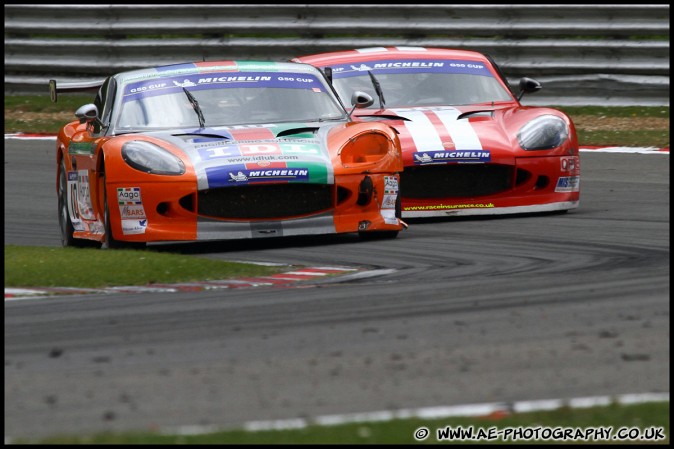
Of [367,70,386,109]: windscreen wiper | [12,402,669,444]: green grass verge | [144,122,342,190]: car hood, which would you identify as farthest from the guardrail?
[12,402,669,444]: green grass verge

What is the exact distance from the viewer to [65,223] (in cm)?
1023

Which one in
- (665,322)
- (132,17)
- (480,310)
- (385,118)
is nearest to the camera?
(665,322)

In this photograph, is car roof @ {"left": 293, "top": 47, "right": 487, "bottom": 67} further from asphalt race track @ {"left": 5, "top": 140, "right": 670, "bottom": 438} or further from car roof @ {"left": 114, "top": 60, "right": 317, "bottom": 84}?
asphalt race track @ {"left": 5, "top": 140, "right": 670, "bottom": 438}

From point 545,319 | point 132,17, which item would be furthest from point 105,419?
point 132,17

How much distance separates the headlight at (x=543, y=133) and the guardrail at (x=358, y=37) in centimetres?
550

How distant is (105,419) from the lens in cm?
459

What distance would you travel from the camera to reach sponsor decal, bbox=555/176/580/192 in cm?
1049

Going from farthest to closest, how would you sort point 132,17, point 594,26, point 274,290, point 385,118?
point 132,17, point 594,26, point 385,118, point 274,290

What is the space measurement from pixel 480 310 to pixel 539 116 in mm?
4524

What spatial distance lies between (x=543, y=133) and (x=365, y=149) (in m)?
1.69

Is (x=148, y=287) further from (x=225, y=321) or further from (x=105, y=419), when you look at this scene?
(x=105, y=419)

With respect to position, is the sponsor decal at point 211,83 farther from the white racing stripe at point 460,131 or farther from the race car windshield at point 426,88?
the race car windshield at point 426,88

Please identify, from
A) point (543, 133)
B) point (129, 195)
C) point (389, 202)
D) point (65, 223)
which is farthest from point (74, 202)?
point (543, 133)

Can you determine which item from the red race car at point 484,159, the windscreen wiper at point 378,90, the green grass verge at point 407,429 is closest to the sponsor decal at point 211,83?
the red race car at point 484,159
